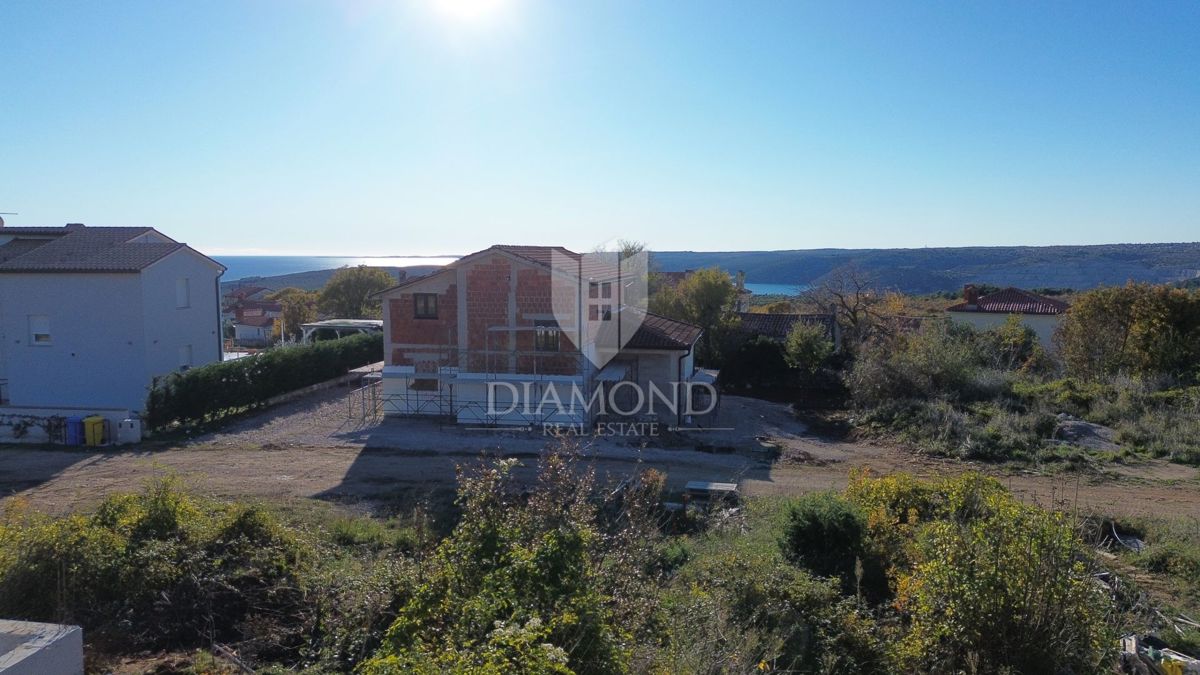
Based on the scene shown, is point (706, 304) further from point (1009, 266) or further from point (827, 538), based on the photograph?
point (1009, 266)

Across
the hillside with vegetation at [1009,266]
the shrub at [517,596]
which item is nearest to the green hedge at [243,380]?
the shrub at [517,596]

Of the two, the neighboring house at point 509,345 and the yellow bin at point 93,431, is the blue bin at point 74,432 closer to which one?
the yellow bin at point 93,431

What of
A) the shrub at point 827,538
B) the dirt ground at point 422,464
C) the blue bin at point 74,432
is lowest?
the dirt ground at point 422,464

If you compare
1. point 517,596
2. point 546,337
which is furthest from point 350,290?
point 517,596

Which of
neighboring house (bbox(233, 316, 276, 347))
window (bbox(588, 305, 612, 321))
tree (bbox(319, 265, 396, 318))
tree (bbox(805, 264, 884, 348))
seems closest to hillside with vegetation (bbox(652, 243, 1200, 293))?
tree (bbox(319, 265, 396, 318))

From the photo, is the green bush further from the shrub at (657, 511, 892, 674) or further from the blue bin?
the blue bin
